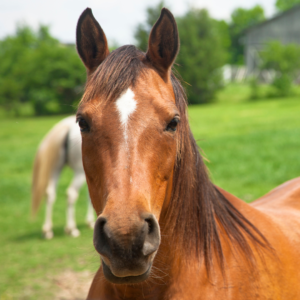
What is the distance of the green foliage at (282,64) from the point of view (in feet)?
90.8

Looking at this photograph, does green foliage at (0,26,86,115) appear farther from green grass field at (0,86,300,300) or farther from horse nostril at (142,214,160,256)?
horse nostril at (142,214,160,256)

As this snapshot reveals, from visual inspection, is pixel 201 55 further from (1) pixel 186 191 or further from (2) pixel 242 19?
(2) pixel 242 19

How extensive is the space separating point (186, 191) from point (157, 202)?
1.02ft

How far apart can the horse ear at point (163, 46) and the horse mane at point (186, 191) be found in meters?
0.08

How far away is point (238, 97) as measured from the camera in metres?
31.6

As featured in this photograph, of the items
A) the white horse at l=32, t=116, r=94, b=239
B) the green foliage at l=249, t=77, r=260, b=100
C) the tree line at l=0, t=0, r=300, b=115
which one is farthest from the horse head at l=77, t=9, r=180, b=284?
the green foliage at l=249, t=77, r=260, b=100

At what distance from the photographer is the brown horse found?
139cm

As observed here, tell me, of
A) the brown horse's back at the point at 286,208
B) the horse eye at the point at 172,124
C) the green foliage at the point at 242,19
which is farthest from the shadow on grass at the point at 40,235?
the green foliage at the point at 242,19

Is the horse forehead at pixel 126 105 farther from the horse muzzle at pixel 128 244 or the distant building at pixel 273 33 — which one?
the distant building at pixel 273 33

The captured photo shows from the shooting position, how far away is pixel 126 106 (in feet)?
5.32

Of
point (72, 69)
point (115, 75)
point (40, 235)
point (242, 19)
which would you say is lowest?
point (40, 235)

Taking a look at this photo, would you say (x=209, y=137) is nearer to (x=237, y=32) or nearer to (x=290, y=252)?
(x=290, y=252)

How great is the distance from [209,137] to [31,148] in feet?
28.8

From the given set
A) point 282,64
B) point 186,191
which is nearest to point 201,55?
point 282,64
